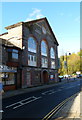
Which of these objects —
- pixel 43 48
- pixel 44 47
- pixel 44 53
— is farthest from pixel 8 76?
pixel 44 47

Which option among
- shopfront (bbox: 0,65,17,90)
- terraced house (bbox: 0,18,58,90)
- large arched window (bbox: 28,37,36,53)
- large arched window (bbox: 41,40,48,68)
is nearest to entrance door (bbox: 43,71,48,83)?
terraced house (bbox: 0,18,58,90)

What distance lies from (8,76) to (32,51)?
895 cm

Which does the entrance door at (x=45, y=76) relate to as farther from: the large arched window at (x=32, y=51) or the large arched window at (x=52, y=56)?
the large arched window at (x=32, y=51)

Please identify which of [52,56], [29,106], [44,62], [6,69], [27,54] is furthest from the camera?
[52,56]

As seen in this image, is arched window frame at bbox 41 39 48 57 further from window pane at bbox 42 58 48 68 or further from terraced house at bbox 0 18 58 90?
window pane at bbox 42 58 48 68

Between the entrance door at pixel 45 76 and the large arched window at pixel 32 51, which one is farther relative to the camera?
the entrance door at pixel 45 76

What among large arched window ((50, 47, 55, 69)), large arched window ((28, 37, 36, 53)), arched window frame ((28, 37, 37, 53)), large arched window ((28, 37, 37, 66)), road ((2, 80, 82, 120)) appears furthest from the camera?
large arched window ((50, 47, 55, 69))

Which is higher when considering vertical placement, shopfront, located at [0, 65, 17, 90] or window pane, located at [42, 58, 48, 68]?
window pane, located at [42, 58, 48, 68]

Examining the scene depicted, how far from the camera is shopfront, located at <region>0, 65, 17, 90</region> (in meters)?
19.8

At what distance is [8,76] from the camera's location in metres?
21.0

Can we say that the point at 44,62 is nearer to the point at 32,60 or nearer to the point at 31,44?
the point at 32,60

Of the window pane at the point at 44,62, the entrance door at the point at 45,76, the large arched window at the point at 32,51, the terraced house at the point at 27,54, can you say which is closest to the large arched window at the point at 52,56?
Answer: the terraced house at the point at 27,54

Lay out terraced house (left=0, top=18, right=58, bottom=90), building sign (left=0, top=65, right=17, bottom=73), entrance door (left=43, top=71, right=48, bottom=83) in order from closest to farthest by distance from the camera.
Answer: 1. building sign (left=0, top=65, right=17, bottom=73)
2. terraced house (left=0, top=18, right=58, bottom=90)
3. entrance door (left=43, top=71, right=48, bottom=83)

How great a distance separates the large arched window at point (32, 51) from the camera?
26.8 m
